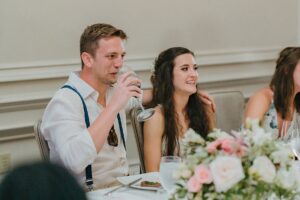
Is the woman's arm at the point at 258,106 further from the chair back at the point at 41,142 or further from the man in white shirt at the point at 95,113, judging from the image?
the chair back at the point at 41,142

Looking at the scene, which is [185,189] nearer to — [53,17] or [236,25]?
[53,17]

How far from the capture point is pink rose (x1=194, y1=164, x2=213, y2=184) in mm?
1171

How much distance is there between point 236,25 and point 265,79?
0.50 m

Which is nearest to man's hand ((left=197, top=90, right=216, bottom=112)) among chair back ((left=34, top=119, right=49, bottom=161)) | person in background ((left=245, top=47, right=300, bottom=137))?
person in background ((left=245, top=47, right=300, bottom=137))

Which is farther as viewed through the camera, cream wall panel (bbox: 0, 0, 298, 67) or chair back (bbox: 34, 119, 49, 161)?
cream wall panel (bbox: 0, 0, 298, 67)

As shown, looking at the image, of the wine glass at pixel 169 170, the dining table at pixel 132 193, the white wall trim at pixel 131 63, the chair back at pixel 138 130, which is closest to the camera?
the wine glass at pixel 169 170

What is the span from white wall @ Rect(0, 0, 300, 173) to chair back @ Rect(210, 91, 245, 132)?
740 millimetres

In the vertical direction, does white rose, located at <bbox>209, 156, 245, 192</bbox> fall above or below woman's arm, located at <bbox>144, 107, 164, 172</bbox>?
above

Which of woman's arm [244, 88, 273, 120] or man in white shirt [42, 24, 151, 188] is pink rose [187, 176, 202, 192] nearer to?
man in white shirt [42, 24, 151, 188]

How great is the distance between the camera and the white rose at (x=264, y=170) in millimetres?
1147

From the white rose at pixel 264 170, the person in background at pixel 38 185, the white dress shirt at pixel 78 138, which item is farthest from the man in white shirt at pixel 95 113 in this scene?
the person in background at pixel 38 185

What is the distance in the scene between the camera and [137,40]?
3283mm

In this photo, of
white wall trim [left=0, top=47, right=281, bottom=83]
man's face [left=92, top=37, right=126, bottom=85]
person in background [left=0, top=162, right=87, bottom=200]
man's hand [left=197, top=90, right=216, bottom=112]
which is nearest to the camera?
person in background [left=0, top=162, right=87, bottom=200]

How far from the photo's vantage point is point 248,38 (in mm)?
3748
